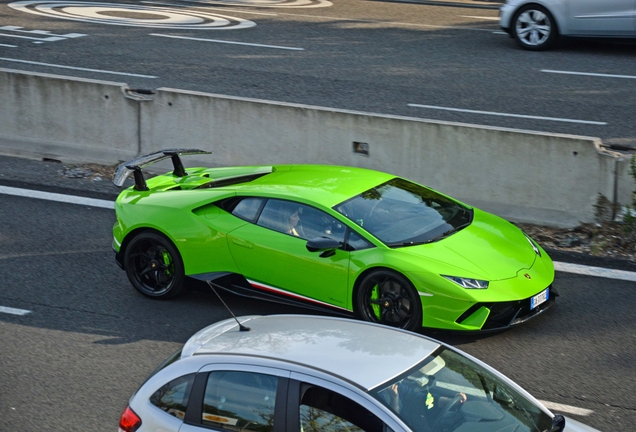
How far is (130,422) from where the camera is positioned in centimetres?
484

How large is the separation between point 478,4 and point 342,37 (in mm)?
4939

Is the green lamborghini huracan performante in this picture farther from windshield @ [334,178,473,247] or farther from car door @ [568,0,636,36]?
car door @ [568,0,636,36]

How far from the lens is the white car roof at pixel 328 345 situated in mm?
4512

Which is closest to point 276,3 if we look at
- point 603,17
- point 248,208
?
point 603,17

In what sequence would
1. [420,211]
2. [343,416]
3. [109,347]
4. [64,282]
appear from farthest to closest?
[64,282] → [420,211] → [109,347] → [343,416]

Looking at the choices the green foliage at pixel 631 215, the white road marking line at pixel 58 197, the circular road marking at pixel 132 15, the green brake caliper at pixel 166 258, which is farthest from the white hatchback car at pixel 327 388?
the circular road marking at pixel 132 15

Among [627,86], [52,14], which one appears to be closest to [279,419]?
[627,86]

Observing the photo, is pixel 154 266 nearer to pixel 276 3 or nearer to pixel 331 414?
pixel 331 414

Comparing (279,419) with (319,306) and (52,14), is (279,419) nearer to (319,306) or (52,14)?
(319,306)

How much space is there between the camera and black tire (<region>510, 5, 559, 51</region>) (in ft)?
54.7

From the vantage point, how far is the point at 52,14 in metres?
21.3

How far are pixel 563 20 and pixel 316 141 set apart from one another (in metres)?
7.28

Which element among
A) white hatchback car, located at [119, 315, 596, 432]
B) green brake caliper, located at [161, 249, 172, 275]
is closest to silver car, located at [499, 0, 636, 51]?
green brake caliper, located at [161, 249, 172, 275]

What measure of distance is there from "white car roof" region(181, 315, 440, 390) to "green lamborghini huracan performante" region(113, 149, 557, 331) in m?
2.44
